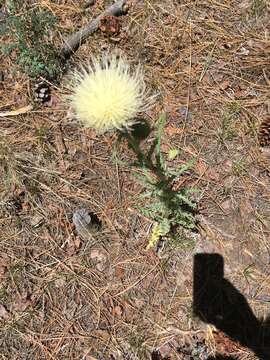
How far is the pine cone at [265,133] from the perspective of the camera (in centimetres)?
293

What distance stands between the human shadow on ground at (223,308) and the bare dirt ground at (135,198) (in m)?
0.04

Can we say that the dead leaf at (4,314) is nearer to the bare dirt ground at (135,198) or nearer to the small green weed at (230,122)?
the bare dirt ground at (135,198)

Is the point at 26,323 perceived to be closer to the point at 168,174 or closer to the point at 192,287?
the point at 192,287

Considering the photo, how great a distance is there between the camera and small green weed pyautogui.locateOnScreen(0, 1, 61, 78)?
328cm

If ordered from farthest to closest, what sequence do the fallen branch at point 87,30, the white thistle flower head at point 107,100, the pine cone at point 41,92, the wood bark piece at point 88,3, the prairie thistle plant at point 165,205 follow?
the wood bark piece at point 88,3 < the fallen branch at point 87,30 < the pine cone at point 41,92 < the prairie thistle plant at point 165,205 < the white thistle flower head at point 107,100

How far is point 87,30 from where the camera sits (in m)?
3.46

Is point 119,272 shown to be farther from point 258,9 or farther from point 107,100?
point 258,9

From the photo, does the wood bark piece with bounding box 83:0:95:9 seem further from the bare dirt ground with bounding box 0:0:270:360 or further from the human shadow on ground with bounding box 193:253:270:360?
the human shadow on ground with bounding box 193:253:270:360

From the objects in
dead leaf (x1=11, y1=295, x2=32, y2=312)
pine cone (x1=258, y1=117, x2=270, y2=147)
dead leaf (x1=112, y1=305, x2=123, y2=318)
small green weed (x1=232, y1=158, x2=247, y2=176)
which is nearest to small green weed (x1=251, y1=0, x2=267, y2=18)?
pine cone (x1=258, y1=117, x2=270, y2=147)

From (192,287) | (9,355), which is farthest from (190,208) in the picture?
(9,355)

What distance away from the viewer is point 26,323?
2.72m

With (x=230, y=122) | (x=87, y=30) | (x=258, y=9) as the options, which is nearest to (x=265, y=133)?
(x=230, y=122)

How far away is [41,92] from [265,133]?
5.21ft

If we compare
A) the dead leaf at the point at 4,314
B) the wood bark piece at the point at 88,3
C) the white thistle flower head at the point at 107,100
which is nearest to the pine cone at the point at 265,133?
the white thistle flower head at the point at 107,100
